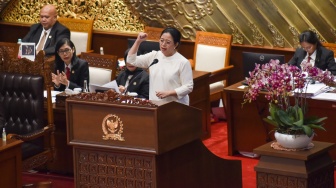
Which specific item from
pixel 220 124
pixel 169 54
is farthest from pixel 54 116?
pixel 220 124

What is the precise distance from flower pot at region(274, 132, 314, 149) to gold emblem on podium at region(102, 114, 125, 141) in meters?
0.98

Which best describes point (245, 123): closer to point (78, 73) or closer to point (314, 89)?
point (314, 89)

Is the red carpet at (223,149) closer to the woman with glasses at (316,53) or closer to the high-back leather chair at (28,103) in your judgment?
the woman with glasses at (316,53)

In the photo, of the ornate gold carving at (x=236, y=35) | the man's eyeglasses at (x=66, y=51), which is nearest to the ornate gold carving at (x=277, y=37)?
the ornate gold carving at (x=236, y=35)

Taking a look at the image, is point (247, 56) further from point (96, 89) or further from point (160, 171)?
point (160, 171)

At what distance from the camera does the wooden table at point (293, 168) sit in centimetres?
504

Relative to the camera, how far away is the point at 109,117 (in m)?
4.96

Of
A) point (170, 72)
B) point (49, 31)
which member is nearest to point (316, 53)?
point (170, 72)

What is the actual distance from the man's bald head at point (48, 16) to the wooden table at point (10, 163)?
124 inches

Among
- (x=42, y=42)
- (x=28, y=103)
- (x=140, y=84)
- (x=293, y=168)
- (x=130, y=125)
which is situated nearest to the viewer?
(x=130, y=125)

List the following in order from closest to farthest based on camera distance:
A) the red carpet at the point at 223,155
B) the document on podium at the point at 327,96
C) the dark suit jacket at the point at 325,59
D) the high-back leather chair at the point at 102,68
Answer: the red carpet at the point at 223,155 → the document on podium at the point at 327,96 → the dark suit jacket at the point at 325,59 → the high-back leather chair at the point at 102,68

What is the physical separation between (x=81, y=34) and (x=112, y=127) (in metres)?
5.29

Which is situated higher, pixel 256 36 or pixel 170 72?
pixel 256 36

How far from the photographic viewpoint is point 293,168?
505 centimetres
